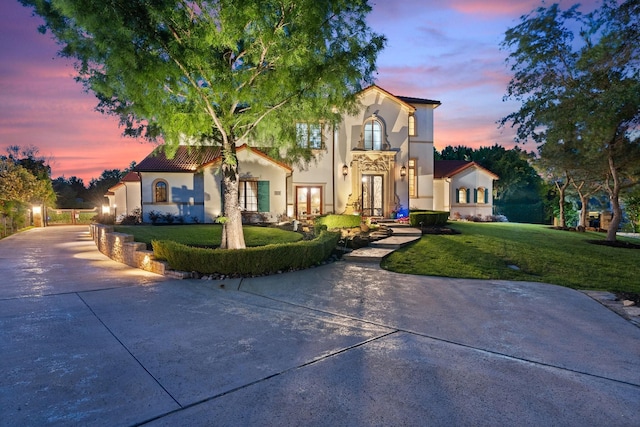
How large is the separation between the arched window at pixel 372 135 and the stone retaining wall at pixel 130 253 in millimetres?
14619

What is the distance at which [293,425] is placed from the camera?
2.80 metres

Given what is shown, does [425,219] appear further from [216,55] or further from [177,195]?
[177,195]

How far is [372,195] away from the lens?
2191 centimetres

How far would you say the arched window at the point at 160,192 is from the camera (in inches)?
838

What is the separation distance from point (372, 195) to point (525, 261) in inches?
461

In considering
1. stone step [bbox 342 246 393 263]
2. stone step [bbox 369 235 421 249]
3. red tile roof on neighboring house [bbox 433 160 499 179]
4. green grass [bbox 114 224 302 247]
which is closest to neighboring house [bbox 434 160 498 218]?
red tile roof on neighboring house [bbox 433 160 499 179]

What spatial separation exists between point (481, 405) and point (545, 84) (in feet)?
54.4

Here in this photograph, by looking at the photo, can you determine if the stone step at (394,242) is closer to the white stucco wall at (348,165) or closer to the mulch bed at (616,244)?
the white stucco wall at (348,165)

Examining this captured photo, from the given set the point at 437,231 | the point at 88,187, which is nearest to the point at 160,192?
the point at 437,231

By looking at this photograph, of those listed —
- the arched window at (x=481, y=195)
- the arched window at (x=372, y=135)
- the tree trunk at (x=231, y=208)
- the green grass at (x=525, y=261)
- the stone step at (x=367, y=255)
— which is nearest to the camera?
the green grass at (x=525, y=261)

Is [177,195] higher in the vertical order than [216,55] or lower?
lower

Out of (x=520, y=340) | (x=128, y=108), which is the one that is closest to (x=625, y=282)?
(x=520, y=340)

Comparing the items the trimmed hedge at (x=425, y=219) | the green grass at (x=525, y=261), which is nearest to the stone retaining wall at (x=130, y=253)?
the green grass at (x=525, y=261)

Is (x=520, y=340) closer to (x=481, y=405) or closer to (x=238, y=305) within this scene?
(x=481, y=405)
